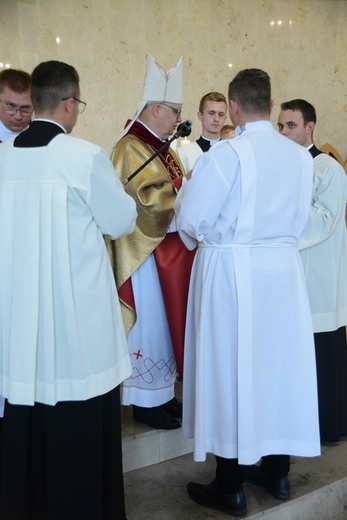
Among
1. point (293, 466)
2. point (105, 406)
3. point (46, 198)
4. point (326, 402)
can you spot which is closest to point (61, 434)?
point (105, 406)

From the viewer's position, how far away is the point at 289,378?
2.35 m

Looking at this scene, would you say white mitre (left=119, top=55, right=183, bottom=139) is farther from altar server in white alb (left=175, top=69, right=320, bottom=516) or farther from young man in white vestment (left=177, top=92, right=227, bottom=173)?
young man in white vestment (left=177, top=92, right=227, bottom=173)

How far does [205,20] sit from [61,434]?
18.3 ft

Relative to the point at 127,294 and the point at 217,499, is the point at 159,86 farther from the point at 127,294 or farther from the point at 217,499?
the point at 217,499

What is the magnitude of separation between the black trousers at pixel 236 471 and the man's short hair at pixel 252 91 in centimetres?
153

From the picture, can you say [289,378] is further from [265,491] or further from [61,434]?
[61,434]

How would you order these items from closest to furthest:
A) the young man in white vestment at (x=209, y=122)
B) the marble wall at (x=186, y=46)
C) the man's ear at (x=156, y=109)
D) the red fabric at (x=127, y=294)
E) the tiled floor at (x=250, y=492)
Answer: the tiled floor at (x=250, y=492) → the red fabric at (x=127, y=294) → the man's ear at (x=156, y=109) → the young man in white vestment at (x=209, y=122) → the marble wall at (x=186, y=46)

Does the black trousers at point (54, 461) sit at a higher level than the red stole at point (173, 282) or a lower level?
A: lower

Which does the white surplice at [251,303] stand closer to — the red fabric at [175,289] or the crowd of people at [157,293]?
the crowd of people at [157,293]

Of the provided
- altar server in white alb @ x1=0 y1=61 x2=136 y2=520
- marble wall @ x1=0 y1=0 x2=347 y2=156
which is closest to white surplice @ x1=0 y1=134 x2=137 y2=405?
altar server in white alb @ x1=0 y1=61 x2=136 y2=520

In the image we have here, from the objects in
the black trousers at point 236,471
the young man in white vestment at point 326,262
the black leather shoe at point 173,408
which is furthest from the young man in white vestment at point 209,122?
the black trousers at point 236,471

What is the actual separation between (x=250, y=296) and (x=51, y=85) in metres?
1.15

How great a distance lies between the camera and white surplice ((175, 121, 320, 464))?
7.33 feet

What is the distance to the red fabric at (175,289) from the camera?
2791 mm
